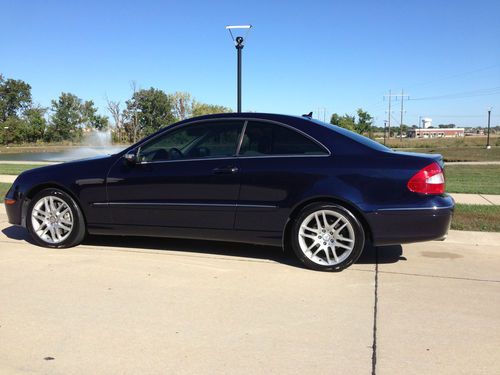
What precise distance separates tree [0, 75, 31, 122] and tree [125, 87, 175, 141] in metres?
29.2

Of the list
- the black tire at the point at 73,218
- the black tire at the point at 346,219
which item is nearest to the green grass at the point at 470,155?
the black tire at the point at 346,219

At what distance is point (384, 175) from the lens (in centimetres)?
448

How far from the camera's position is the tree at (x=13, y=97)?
76.0 m

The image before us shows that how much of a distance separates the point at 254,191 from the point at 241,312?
1445 millimetres

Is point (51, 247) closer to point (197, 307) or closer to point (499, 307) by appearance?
point (197, 307)

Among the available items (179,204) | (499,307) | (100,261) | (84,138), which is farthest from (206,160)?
(84,138)

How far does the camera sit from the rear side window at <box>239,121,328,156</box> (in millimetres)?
4793

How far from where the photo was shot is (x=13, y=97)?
77375 mm

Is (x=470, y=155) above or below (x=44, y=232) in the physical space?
above

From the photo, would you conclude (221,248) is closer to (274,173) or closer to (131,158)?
(274,173)

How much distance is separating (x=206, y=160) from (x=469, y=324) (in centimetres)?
290

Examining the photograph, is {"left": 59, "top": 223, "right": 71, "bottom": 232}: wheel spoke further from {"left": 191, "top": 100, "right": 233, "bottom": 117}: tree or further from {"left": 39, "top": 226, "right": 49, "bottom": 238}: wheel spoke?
{"left": 191, "top": 100, "right": 233, "bottom": 117}: tree

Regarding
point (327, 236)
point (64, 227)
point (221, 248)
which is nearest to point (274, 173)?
point (327, 236)

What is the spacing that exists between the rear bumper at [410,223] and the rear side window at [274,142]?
88 cm
